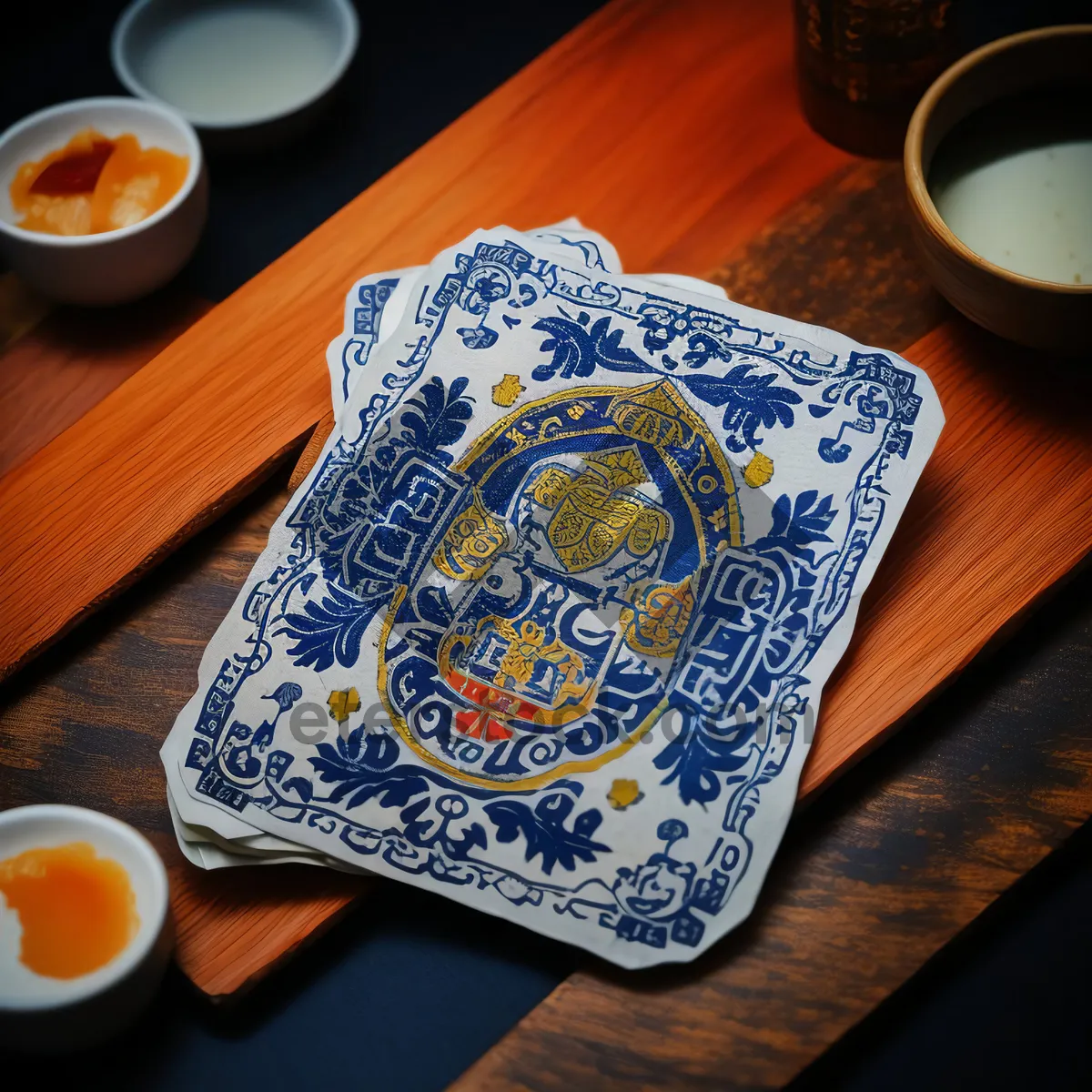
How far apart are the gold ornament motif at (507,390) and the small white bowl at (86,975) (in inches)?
15.5

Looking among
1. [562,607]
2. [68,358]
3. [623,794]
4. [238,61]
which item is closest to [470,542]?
[562,607]

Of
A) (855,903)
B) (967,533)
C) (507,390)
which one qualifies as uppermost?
(507,390)

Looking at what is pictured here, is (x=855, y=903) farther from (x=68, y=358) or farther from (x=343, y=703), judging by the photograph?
(x=68, y=358)

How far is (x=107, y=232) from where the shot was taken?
3.33ft

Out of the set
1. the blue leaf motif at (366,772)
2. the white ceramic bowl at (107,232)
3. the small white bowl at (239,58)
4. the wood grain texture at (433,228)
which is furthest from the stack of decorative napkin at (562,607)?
the small white bowl at (239,58)

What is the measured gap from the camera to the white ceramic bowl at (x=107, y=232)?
3.26 ft

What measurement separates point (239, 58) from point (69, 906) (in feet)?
2.84

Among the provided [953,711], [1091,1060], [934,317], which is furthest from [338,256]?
[1091,1060]

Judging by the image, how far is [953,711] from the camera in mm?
877

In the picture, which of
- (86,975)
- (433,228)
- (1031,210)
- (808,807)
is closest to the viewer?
(86,975)

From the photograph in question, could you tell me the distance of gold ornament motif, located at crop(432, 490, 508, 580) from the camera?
0.87 metres

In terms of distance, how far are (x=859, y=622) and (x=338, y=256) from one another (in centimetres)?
54

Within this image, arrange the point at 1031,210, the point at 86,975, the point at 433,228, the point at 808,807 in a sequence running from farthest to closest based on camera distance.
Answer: the point at 433,228 < the point at 1031,210 < the point at 808,807 < the point at 86,975

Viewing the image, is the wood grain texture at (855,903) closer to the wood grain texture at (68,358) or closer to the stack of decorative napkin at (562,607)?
the stack of decorative napkin at (562,607)
